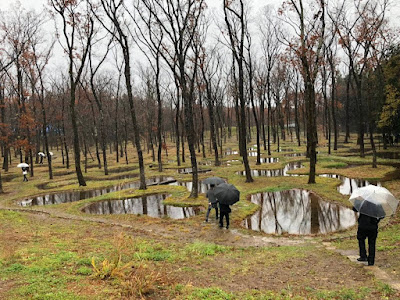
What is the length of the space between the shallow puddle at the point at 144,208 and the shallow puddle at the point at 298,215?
367 cm

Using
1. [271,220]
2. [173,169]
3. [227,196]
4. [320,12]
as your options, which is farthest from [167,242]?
[173,169]

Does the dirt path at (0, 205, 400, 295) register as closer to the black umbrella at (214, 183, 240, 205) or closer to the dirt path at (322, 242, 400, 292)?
the dirt path at (322, 242, 400, 292)

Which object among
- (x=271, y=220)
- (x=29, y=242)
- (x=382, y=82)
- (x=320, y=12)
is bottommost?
(x=271, y=220)

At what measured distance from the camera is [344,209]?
49.8 ft

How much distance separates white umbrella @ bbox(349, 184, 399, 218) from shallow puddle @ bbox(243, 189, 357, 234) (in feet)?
16.0

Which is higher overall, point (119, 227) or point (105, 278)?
point (105, 278)

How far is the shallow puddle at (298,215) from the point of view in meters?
13.0

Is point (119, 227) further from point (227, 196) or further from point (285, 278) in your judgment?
point (285, 278)

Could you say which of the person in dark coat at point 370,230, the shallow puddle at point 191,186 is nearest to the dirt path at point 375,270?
the person in dark coat at point 370,230

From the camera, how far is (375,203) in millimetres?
7672

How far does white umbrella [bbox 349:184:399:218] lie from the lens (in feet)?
25.0

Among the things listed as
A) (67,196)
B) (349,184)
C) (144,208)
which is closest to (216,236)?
(144,208)

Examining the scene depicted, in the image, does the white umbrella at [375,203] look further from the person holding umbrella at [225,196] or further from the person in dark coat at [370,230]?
the person holding umbrella at [225,196]

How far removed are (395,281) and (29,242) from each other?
10.4m
